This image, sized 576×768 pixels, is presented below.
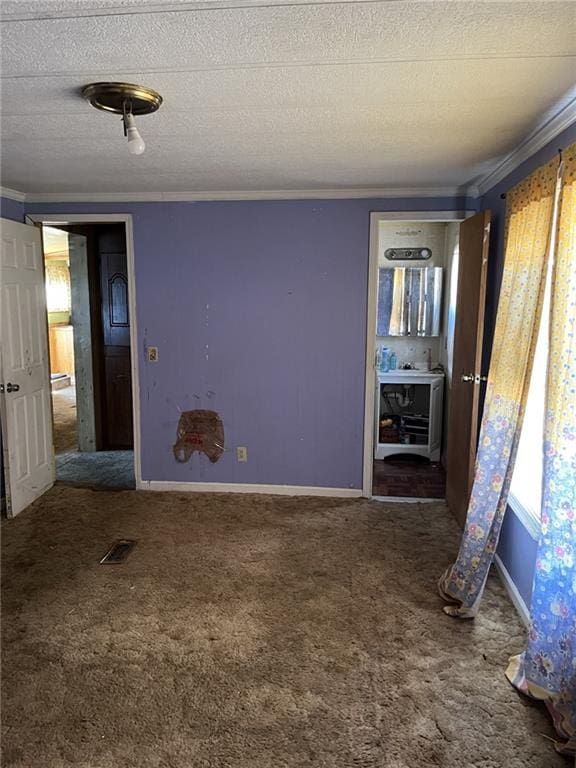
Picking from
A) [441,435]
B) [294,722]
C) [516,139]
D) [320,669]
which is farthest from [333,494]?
[516,139]

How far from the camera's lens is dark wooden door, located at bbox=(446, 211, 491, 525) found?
3080mm

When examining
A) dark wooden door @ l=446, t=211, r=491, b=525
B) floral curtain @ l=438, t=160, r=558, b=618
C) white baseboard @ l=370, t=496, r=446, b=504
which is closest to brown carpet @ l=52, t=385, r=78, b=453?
white baseboard @ l=370, t=496, r=446, b=504

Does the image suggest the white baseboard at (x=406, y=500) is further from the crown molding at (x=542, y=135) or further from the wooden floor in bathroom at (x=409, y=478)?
the crown molding at (x=542, y=135)

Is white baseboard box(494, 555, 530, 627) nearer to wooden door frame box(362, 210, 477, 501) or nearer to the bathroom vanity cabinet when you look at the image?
wooden door frame box(362, 210, 477, 501)

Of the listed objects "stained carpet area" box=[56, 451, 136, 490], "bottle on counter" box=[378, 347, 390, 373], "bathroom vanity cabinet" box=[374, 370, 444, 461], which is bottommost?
"stained carpet area" box=[56, 451, 136, 490]

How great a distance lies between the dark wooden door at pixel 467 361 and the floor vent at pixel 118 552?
2075mm

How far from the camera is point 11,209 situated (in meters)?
3.85

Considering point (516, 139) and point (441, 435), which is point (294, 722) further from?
point (441, 435)

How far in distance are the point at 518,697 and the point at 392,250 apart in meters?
3.94

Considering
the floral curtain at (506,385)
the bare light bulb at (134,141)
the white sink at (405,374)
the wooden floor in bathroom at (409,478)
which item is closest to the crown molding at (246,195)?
the floral curtain at (506,385)

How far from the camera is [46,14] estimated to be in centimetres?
137

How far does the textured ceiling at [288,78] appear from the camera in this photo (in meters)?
1.38

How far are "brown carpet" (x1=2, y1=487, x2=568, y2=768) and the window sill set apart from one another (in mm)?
432

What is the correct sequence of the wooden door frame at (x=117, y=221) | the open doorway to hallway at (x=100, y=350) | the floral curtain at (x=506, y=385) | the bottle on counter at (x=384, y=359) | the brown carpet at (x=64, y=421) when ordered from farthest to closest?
the brown carpet at (x=64, y=421) → the bottle on counter at (x=384, y=359) → the open doorway to hallway at (x=100, y=350) → the wooden door frame at (x=117, y=221) → the floral curtain at (x=506, y=385)
